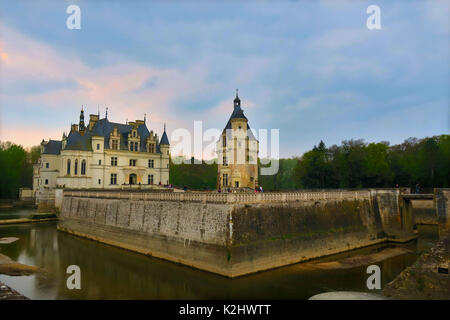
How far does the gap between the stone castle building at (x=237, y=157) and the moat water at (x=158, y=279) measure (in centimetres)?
1480

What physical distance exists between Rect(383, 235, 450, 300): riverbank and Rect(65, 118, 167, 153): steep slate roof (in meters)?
37.4

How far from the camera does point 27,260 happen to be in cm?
2030

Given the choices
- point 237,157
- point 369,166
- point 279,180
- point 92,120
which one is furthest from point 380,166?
point 92,120

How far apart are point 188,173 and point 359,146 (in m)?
38.2

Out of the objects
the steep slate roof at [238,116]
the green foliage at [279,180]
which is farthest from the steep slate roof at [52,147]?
the green foliage at [279,180]

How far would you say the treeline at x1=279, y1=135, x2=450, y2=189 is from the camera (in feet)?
138

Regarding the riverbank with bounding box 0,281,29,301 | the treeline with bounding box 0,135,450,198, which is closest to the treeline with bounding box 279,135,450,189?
Result: the treeline with bounding box 0,135,450,198

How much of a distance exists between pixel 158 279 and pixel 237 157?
19972mm

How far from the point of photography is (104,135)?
4150cm

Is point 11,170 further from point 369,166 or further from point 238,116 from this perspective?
point 369,166

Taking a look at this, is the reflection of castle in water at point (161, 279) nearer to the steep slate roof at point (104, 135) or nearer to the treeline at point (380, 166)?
the steep slate roof at point (104, 135)

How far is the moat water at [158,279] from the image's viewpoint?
13.9m
